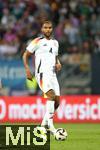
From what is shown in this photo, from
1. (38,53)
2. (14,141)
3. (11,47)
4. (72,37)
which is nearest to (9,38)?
(11,47)

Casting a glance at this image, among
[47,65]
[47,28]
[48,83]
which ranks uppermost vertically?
[47,28]

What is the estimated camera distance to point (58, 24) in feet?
79.0

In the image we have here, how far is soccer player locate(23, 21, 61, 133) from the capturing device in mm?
13117

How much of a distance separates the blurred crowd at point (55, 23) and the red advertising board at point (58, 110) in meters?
1.99

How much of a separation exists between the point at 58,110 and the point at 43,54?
25.8 ft

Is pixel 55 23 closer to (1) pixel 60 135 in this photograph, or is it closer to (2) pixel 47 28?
(2) pixel 47 28

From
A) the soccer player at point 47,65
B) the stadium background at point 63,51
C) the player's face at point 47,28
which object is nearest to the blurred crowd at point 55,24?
the stadium background at point 63,51

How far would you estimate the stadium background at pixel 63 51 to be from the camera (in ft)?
69.2

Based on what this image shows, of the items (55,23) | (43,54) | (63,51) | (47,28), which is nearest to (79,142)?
(43,54)

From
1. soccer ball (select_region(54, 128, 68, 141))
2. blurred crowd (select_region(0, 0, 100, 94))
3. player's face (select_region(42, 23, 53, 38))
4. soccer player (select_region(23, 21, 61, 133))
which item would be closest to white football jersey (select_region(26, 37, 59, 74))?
soccer player (select_region(23, 21, 61, 133))

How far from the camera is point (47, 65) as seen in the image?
13.2 m

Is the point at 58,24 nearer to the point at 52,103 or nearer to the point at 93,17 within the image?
the point at 93,17

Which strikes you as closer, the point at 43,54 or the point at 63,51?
the point at 43,54

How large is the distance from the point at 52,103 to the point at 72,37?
33.6 ft
